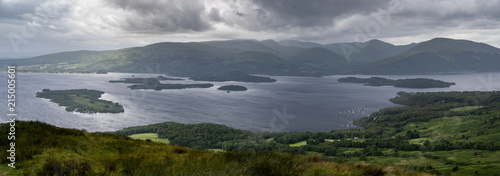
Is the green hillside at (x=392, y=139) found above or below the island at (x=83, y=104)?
below

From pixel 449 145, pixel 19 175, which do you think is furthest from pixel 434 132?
pixel 19 175

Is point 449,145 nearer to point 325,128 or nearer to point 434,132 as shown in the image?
point 434,132

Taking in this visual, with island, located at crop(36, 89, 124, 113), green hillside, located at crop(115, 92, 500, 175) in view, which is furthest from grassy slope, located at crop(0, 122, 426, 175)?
island, located at crop(36, 89, 124, 113)

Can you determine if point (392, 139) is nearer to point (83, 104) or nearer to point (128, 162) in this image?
point (128, 162)

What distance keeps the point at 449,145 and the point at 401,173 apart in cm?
13871

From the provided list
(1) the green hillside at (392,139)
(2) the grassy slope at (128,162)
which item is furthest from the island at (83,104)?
(2) the grassy slope at (128,162)

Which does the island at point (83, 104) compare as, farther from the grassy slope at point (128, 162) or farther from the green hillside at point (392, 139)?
the grassy slope at point (128, 162)

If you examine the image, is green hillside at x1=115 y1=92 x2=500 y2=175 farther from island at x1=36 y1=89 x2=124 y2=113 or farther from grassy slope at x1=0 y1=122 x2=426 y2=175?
grassy slope at x1=0 y1=122 x2=426 y2=175

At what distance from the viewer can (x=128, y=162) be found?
9.82m

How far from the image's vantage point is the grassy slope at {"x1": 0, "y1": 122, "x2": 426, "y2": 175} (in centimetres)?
801

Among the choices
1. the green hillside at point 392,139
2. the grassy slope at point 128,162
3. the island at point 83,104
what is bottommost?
the green hillside at point 392,139

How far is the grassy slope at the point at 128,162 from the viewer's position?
8.01 m

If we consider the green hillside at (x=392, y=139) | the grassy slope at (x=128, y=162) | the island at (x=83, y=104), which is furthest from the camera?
the island at (x=83, y=104)

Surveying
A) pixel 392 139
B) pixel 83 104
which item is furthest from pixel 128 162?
pixel 83 104
